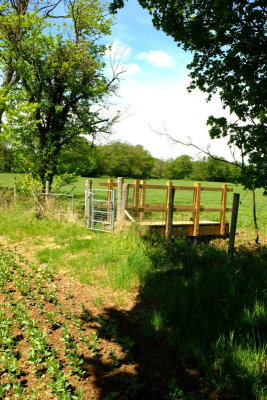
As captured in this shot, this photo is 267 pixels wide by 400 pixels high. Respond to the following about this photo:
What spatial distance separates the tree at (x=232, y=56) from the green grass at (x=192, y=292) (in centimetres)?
200

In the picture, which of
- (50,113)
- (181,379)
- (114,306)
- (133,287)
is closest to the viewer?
(181,379)

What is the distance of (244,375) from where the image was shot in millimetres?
3246

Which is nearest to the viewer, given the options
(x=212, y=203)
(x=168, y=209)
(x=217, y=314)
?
(x=217, y=314)

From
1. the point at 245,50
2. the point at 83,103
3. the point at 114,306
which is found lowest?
the point at 114,306

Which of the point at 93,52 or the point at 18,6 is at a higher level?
the point at 18,6

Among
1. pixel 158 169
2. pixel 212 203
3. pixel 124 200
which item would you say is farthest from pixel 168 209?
pixel 158 169

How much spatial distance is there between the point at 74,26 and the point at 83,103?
181 inches

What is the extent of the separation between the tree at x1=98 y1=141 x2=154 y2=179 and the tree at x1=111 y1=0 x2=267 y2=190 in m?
75.9

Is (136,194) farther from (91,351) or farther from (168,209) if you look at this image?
(91,351)

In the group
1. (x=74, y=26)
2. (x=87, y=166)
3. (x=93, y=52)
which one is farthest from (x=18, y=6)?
(x=87, y=166)

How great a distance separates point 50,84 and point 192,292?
56.0 feet

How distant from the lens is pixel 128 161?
9531cm

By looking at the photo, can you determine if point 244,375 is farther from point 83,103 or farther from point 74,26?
point 74,26

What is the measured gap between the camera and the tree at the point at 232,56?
5738mm
